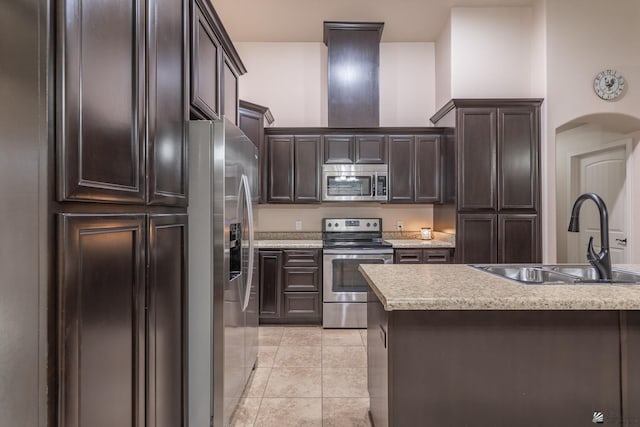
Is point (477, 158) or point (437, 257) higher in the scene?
point (477, 158)

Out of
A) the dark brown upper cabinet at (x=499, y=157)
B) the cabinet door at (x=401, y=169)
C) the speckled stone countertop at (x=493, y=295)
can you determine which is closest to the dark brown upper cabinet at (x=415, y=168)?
the cabinet door at (x=401, y=169)

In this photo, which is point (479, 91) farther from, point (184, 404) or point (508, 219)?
point (184, 404)

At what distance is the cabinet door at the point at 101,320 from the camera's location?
3.09 ft

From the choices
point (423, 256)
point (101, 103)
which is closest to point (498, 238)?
point (423, 256)

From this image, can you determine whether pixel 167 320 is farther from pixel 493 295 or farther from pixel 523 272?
pixel 523 272

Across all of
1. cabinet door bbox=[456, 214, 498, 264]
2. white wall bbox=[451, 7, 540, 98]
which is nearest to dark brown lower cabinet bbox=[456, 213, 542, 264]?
cabinet door bbox=[456, 214, 498, 264]

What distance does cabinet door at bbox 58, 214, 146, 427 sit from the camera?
0.94 metres

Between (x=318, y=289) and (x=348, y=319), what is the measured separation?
0.46m

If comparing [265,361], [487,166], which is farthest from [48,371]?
[487,166]

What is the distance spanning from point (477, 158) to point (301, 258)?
2.16 meters

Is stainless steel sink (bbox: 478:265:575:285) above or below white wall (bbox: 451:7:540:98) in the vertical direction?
below

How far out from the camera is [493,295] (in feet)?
4.13

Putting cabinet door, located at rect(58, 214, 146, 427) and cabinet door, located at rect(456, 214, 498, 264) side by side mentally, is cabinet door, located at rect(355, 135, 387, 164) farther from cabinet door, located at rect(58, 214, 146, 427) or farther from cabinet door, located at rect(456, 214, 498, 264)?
cabinet door, located at rect(58, 214, 146, 427)

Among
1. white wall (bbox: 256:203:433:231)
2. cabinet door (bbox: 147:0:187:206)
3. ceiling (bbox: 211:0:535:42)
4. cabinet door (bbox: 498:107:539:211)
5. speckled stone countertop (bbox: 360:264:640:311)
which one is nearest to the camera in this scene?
speckled stone countertop (bbox: 360:264:640:311)
